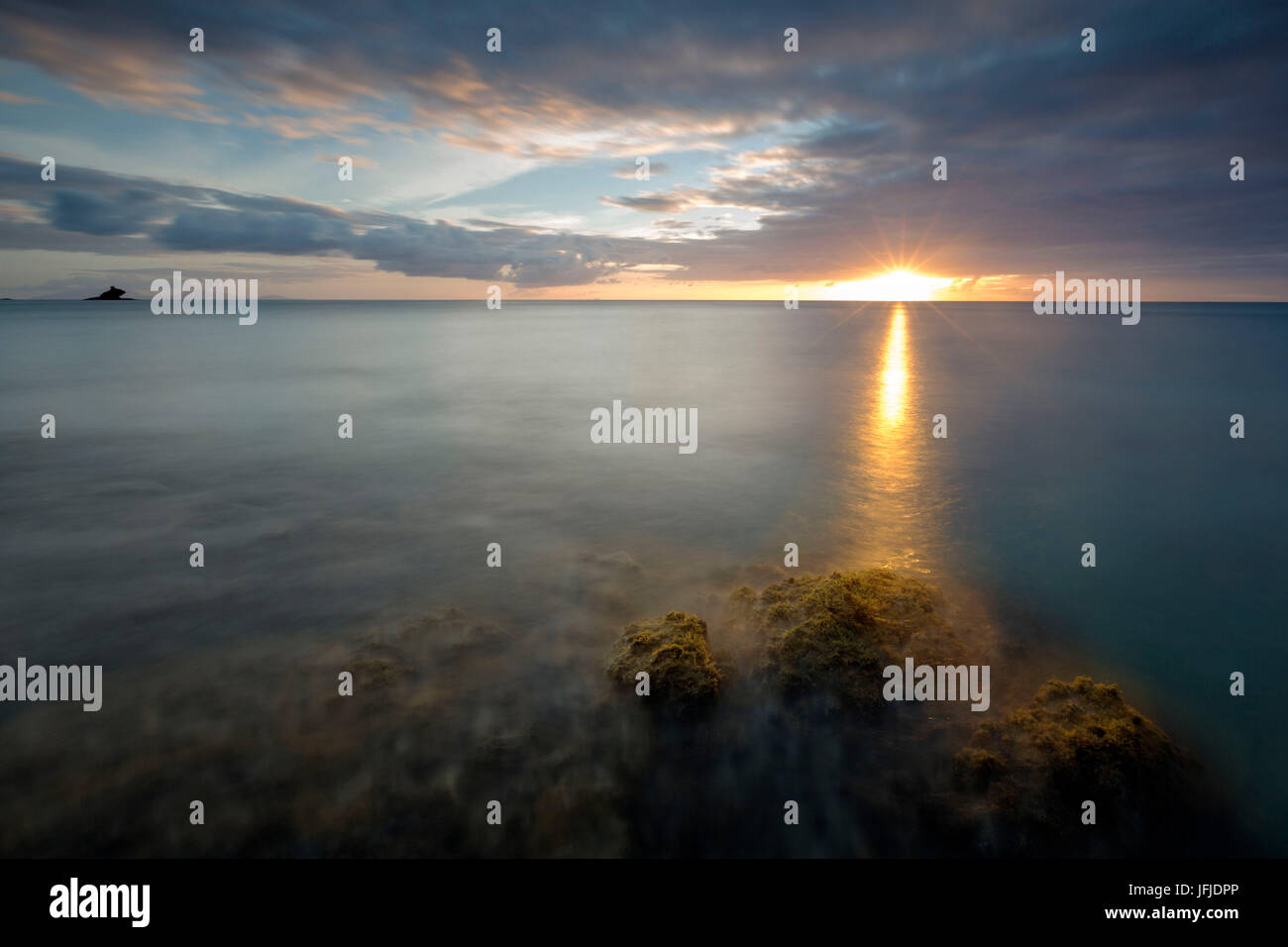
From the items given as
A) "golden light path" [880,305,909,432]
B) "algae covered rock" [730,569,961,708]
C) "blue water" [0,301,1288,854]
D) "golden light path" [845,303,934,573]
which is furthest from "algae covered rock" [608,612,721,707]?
"golden light path" [880,305,909,432]

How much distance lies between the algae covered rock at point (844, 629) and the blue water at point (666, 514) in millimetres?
1744

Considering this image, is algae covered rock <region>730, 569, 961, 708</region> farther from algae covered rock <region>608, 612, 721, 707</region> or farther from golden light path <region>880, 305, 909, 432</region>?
golden light path <region>880, 305, 909, 432</region>

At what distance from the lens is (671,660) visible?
1014cm

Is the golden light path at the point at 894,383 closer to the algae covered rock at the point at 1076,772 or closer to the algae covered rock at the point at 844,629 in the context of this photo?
the algae covered rock at the point at 844,629

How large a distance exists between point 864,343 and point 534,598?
82.5 m

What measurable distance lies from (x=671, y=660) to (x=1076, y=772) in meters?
5.80

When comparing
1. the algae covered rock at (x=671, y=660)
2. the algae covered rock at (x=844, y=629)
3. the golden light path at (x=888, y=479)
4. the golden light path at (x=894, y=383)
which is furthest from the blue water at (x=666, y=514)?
the algae covered rock at (x=671, y=660)

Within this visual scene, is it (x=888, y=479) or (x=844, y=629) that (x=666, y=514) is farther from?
(x=888, y=479)

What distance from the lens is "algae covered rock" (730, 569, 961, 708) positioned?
32.9ft

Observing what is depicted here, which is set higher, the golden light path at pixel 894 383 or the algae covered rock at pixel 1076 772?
the golden light path at pixel 894 383

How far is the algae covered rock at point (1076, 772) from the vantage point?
762cm

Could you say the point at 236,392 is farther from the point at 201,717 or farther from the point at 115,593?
the point at 201,717

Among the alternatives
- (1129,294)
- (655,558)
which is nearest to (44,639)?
(655,558)

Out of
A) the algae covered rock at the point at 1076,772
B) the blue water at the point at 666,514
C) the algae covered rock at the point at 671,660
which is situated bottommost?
the algae covered rock at the point at 1076,772
